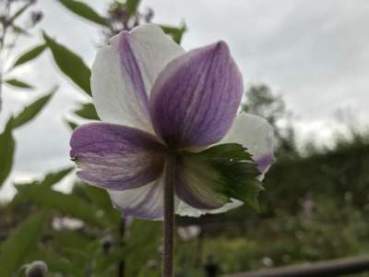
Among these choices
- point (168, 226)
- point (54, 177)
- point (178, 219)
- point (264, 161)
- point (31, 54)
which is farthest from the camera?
point (178, 219)

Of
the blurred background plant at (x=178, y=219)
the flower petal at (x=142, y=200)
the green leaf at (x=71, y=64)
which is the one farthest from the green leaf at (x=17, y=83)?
the flower petal at (x=142, y=200)

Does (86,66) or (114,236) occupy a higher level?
(86,66)

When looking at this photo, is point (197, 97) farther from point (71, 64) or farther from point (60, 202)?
point (60, 202)

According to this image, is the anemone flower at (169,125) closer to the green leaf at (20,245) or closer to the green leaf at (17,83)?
the green leaf at (20,245)

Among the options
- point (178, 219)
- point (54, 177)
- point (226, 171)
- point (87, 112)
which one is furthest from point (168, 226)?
point (178, 219)

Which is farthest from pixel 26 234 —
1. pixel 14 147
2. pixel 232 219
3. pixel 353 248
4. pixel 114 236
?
pixel 232 219

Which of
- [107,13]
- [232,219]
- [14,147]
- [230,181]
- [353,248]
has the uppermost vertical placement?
[232,219]

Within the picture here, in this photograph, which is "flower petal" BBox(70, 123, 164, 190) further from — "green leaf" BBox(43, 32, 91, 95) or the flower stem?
"green leaf" BBox(43, 32, 91, 95)

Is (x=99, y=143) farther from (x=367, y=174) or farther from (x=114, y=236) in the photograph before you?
(x=367, y=174)
